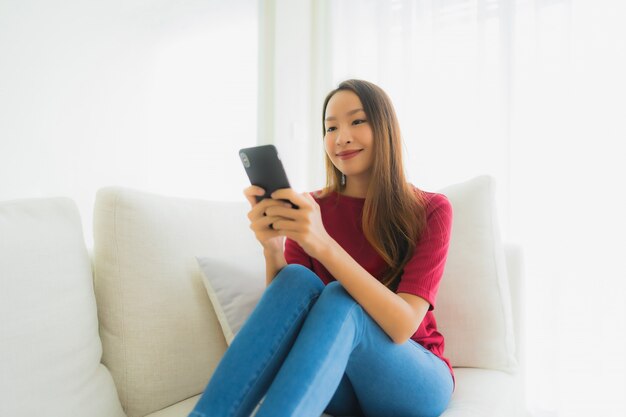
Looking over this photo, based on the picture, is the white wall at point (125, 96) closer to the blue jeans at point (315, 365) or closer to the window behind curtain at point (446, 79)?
the window behind curtain at point (446, 79)

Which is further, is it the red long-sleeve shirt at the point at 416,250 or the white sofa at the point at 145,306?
the red long-sleeve shirt at the point at 416,250

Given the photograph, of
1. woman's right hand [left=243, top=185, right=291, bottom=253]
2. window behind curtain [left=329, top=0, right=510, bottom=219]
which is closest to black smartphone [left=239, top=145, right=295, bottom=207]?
woman's right hand [left=243, top=185, right=291, bottom=253]

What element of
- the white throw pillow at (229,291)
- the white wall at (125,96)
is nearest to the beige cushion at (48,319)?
the white throw pillow at (229,291)

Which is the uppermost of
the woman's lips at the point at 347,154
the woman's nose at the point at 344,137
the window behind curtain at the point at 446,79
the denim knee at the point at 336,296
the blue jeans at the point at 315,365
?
the window behind curtain at the point at 446,79

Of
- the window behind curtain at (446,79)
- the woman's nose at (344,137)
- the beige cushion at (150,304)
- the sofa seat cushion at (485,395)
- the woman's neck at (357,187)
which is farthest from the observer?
the window behind curtain at (446,79)

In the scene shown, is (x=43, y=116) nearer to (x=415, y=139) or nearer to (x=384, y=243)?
(x=384, y=243)

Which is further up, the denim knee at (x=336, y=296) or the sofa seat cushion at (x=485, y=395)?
the denim knee at (x=336, y=296)

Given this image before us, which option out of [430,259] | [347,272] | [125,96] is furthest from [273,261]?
[125,96]

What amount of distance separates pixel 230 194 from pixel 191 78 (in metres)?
0.59

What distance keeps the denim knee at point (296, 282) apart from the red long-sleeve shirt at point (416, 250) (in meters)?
0.21

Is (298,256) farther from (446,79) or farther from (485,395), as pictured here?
(446,79)

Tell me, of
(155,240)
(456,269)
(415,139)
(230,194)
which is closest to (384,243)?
(456,269)

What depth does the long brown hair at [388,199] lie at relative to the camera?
3.68 ft

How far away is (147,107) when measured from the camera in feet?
5.85
